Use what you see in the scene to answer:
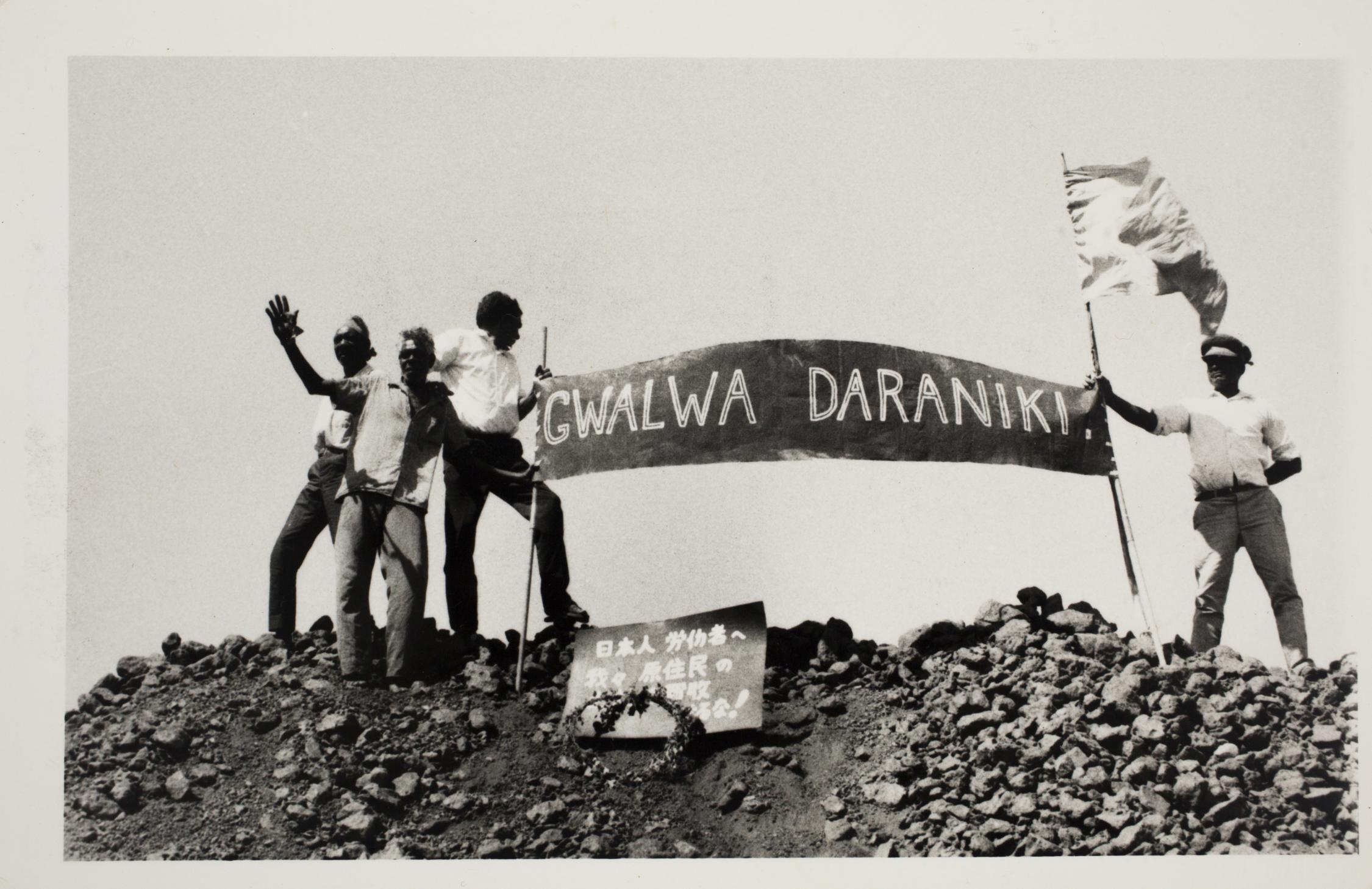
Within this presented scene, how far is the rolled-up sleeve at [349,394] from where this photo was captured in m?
8.81

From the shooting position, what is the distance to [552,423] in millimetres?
8914

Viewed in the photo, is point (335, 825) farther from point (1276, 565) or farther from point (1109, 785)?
point (1276, 565)

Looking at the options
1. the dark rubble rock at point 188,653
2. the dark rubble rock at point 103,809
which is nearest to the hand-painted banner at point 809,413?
the dark rubble rock at point 188,653

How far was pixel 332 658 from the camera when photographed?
876 cm

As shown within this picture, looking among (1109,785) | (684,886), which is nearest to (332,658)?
(684,886)

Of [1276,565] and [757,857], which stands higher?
[1276,565]

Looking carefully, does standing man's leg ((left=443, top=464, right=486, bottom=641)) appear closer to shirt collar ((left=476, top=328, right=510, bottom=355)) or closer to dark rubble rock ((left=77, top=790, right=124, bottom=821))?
shirt collar ((left=476, top=328, right=510, bottom=355))

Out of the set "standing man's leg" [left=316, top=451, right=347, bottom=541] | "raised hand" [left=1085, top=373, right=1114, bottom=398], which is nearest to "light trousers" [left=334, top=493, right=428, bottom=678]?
"standing man's leg" [left=316, top=451, right=347, bottom=541]

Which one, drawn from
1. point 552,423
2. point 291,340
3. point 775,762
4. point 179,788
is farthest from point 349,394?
point 775,762

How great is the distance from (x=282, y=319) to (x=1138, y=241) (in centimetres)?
519

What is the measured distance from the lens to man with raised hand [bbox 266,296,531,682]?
8.62 metres

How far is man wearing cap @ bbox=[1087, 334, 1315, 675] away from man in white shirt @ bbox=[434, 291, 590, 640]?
3.41m

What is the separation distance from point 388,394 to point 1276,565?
17.6 feet

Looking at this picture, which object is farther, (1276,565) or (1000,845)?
(1276,565)
